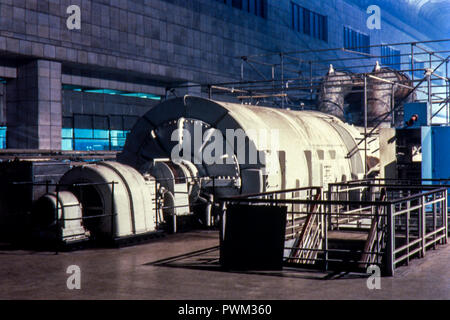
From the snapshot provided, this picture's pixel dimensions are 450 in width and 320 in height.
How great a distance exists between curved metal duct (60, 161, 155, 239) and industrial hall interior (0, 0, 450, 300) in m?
0.04

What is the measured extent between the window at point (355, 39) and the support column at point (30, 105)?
3586 centimetres

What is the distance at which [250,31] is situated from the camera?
43.3 metres

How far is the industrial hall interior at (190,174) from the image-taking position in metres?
10.8

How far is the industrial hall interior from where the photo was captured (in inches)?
425

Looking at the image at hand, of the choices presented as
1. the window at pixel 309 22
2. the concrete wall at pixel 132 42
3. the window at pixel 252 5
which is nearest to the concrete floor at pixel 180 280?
the concrete wall at pixel 132 42

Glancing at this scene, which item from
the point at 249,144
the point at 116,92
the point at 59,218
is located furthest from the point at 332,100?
the point at 59,218

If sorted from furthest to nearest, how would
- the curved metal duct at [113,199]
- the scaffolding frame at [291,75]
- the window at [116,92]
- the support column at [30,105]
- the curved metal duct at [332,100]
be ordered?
1. the scaffolding frame at [291,75]
2. the window at [116,92]
3. the curved metal duct at [332,100]
4. the support column at [30,105]
5. the curved metal duct at [113,199]

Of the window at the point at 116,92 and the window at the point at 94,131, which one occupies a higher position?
the window at the point at 116,92

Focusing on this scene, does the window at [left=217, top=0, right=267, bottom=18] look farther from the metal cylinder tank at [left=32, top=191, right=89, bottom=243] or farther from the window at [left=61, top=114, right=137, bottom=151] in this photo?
the metal cylinder tank at [left=32, top=191, right=89, bottom=243]

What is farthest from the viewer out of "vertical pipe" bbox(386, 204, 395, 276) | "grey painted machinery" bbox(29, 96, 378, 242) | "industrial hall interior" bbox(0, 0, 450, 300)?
"grey painted machinery" bbox(29, 96, 378, 242)

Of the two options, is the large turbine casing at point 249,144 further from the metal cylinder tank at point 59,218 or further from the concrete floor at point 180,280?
the concrete floor at point 180,280

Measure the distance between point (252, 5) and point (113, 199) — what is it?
106ft

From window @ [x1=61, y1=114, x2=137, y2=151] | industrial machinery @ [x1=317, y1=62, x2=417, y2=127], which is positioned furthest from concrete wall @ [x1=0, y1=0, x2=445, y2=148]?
industrial machinery @ [x1=317, y1=62, x2=417, y2=127]

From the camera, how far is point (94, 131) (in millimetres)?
32062
